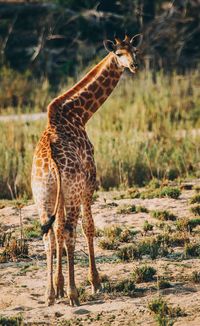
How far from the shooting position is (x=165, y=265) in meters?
9.07

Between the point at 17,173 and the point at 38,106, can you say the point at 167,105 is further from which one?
the point at 17,173

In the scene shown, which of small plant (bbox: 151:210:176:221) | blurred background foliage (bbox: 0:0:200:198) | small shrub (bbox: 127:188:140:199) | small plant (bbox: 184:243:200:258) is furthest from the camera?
blurred background foliage (bbox: 0:0:200:198)

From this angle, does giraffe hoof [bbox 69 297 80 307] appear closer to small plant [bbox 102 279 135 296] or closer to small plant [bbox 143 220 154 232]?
small plant [bbox 102 279 135 296]

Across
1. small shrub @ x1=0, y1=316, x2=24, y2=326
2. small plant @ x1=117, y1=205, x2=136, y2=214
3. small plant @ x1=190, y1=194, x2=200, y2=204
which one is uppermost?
small plant @ x1=190, y1=194, x2=200, y2=204

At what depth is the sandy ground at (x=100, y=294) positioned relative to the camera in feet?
25.0

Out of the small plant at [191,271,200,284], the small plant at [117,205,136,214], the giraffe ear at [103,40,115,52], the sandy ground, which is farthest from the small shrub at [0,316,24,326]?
the small plant at [117,205,136,214]

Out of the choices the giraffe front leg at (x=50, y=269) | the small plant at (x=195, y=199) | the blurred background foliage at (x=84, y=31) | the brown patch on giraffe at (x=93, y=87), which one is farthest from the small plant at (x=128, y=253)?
the blurred background foliage at (x=84, y=31)

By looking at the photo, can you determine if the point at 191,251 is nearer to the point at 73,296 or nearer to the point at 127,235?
the point at 127,235

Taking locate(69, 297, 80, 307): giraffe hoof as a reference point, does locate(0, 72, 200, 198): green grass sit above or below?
above

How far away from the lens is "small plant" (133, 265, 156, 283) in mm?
8602

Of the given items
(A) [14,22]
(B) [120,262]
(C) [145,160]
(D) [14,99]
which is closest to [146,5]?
(A) [14,22]

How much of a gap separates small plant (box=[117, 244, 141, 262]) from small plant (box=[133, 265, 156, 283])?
605mm

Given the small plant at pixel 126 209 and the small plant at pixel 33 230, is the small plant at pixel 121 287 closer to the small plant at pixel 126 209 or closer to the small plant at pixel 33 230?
the small plant at pixel 33 230

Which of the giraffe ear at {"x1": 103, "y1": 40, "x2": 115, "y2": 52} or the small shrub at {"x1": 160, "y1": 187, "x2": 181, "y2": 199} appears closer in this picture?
the giraffe ear at {"x1": 103, "y1": 40, "x2": 115, "y2": 52}
